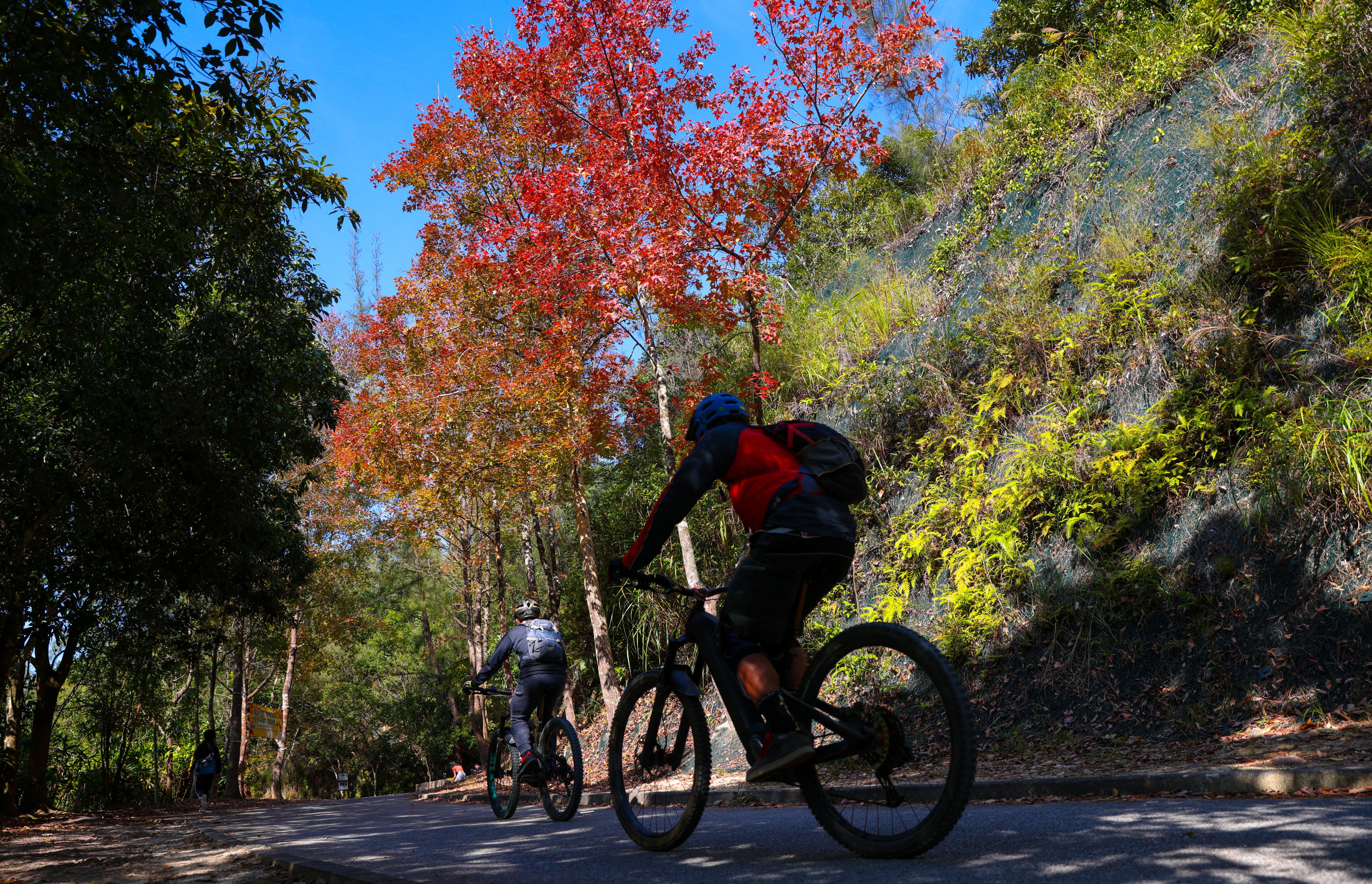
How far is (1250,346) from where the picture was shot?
8.45 metres

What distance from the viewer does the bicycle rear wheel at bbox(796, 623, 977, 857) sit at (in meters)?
3.12

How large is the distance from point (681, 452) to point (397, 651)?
28.7m

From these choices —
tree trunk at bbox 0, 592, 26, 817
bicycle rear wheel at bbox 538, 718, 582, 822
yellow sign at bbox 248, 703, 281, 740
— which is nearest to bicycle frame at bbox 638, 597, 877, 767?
bicycle rear wheel at bbox 538, 718, 582, 822

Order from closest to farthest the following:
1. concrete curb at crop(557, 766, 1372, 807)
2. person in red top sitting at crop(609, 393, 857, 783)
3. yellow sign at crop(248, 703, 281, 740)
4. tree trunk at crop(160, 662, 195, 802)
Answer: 1. person in red top sitting at crop(609, 393, 857, 783)
2. concrete curb at crop(557, 766, 1372, 807)
3. yellow sign at crop(248, 703, 281, 740)
4. tree trunk at crop(160, 662, 195, 802)

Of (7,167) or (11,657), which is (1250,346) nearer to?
(7,167)

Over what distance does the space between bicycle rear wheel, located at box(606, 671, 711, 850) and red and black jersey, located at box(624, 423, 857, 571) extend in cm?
94

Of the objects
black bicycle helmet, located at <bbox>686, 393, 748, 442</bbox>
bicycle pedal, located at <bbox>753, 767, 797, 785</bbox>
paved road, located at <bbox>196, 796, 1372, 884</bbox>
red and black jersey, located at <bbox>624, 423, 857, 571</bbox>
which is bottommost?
paved road, located at <bbox>196, 796, 1372, 884</bbox>

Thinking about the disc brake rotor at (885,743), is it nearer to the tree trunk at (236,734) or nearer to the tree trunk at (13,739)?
the tree trunk at (13,739)

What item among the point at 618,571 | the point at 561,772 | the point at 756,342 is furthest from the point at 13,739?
the point at 618,571

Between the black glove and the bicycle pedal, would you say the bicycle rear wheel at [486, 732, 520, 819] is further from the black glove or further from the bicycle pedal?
the bicycle pedal

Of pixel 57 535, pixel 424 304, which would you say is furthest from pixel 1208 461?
pixel 57 535

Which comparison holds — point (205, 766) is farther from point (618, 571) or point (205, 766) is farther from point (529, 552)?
point (618, 571)

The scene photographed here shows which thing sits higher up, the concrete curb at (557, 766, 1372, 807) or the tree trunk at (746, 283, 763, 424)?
the tree trunk at (746, 283, 763, 424)

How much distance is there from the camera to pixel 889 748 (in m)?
3.35
